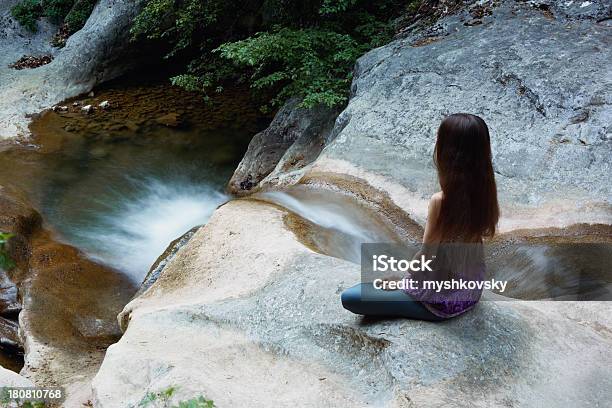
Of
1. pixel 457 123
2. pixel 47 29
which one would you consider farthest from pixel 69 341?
pixel 47 29

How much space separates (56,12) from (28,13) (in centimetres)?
62

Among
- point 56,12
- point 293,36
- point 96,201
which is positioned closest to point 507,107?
point 293,36

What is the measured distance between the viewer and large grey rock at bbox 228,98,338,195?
8.12 metres

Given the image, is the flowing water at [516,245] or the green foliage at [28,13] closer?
the flowing water at [516,245]

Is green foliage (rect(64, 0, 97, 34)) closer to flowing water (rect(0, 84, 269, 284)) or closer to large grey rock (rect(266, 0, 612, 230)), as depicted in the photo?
flowing water (rect(0, 84, 269, 284))

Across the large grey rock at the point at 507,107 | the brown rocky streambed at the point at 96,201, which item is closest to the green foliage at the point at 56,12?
the brown rocky streambed at the point at 96,201

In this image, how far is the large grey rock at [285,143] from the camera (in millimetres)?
8117

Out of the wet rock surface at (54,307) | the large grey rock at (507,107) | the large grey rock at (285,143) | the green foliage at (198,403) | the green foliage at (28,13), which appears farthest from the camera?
the green foliage at (28,13)

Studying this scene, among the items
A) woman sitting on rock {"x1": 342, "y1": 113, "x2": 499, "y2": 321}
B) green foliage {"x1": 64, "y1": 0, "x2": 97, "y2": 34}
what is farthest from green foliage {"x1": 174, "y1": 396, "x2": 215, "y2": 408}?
green foliage {"x1": 64, "y1": 0, "x2": 97, "y2": 34}

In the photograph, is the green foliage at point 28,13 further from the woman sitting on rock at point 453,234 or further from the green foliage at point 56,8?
the woman sitting on rock at point 453,234

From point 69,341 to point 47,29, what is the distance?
1016cm

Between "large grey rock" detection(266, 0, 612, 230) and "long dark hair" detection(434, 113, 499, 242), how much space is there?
2.58 meters

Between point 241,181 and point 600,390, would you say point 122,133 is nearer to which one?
point 241,181

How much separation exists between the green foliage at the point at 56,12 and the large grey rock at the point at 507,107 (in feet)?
28.0
